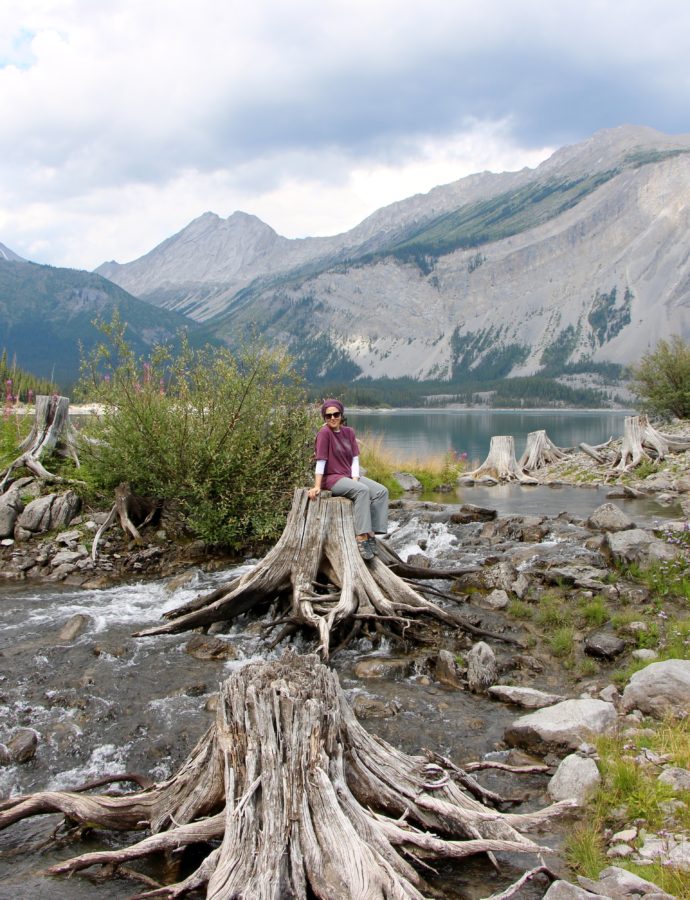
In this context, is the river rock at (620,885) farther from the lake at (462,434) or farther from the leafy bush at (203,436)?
the lake at (462,434)

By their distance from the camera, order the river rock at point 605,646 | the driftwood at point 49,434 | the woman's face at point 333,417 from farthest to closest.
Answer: the driftwood at point 49,434 → the woman's face at point 333,417 → the river rock at point 605,646

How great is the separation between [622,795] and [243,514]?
34.9 feet

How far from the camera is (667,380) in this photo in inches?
1734

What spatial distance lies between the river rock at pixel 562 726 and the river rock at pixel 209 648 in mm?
4320

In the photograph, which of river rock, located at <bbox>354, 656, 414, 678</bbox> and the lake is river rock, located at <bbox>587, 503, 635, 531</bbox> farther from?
the lake

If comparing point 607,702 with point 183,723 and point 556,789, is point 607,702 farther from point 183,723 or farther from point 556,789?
point 183,723

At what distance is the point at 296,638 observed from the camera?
9.95 m

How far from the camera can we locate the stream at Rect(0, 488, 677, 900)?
4934mm

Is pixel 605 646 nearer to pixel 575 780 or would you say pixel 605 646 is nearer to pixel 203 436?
pixel 575 780

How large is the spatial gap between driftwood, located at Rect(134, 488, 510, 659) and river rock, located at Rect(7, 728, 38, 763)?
9.77ft

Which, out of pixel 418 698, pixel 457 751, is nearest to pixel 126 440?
pixel 418 698

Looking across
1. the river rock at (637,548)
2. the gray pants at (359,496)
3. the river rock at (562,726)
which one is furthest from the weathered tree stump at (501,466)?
the river rock at (562,726)

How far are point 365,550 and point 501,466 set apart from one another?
26029 mm

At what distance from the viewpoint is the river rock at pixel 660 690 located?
22.0 feet
